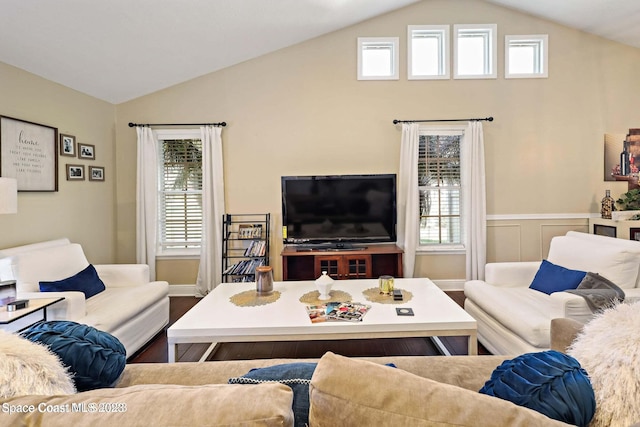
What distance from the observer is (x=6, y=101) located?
291 cm

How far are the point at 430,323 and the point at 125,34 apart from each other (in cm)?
364

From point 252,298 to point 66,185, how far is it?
2.57m

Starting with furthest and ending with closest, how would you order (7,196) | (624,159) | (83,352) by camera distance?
(624,159), (7,196), (83,352)

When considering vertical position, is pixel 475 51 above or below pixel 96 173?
above

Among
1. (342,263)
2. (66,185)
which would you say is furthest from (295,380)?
(66,185)

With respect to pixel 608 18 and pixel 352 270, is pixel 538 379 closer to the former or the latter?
pixel 352 270

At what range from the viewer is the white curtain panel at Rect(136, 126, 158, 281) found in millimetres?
4219

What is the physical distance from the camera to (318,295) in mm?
2646

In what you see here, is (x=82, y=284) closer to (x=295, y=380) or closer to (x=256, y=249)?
(x=256, y=249)

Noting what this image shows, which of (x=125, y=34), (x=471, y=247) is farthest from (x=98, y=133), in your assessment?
(x=471, y=247)

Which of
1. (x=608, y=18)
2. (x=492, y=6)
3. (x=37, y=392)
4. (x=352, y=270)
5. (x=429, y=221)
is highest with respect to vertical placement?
(x=492, y=6)

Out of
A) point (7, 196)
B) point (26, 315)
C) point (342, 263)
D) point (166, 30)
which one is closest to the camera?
point (26, 315)

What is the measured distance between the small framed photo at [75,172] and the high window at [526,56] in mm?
5299

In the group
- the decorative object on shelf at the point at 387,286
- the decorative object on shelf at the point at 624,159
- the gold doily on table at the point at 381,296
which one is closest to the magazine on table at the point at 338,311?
the gold doily on table at the point at 381,296
